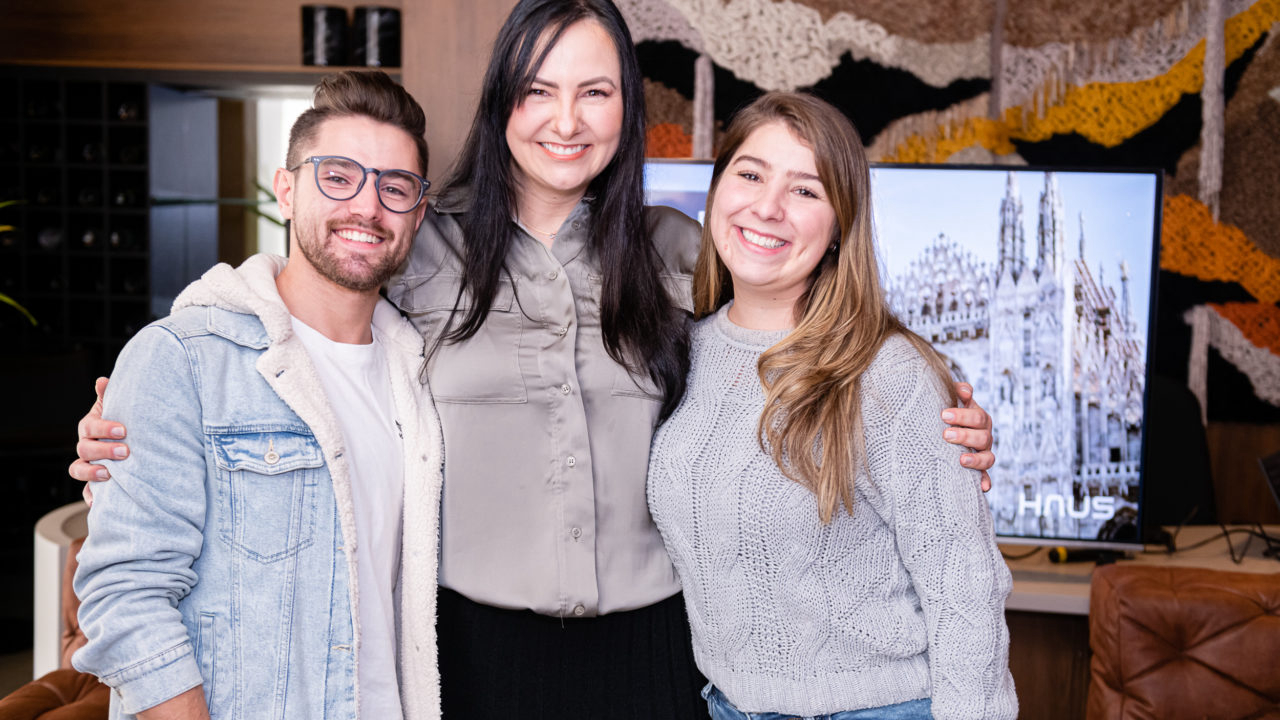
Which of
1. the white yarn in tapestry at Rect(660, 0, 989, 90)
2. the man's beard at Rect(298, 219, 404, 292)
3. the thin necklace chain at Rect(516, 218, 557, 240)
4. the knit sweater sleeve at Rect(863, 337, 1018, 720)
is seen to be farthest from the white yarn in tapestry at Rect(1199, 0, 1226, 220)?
the man's beard at Rect(298, 219, 404, 292)

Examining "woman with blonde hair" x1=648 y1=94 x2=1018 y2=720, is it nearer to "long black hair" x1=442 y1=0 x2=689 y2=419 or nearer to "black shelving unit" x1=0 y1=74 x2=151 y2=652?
"long black hair" x1=442 y1=0 x2=689 y2=419

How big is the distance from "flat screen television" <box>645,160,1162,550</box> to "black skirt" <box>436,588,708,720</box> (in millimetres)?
1247

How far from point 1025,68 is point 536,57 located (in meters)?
2.61

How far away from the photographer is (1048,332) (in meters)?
2.57

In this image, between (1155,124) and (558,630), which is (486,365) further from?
(1155,124)

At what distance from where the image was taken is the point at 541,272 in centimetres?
175

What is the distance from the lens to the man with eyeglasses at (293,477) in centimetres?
135

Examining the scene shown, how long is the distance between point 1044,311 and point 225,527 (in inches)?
79.3

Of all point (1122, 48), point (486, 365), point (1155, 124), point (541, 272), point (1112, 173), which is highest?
point (1122, 48)

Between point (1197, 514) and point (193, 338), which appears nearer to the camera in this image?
point (193, 338)

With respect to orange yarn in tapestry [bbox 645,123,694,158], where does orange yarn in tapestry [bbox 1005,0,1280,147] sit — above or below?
above

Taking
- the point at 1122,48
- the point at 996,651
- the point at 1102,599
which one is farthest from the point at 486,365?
the point at 1122,48

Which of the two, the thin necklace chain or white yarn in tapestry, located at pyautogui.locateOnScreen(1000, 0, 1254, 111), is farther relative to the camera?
white yarn in tapestry, located at pyautogui.locateOnScreen(1000, 0, 1254, 111)

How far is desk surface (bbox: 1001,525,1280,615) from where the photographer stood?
95.8 inches
